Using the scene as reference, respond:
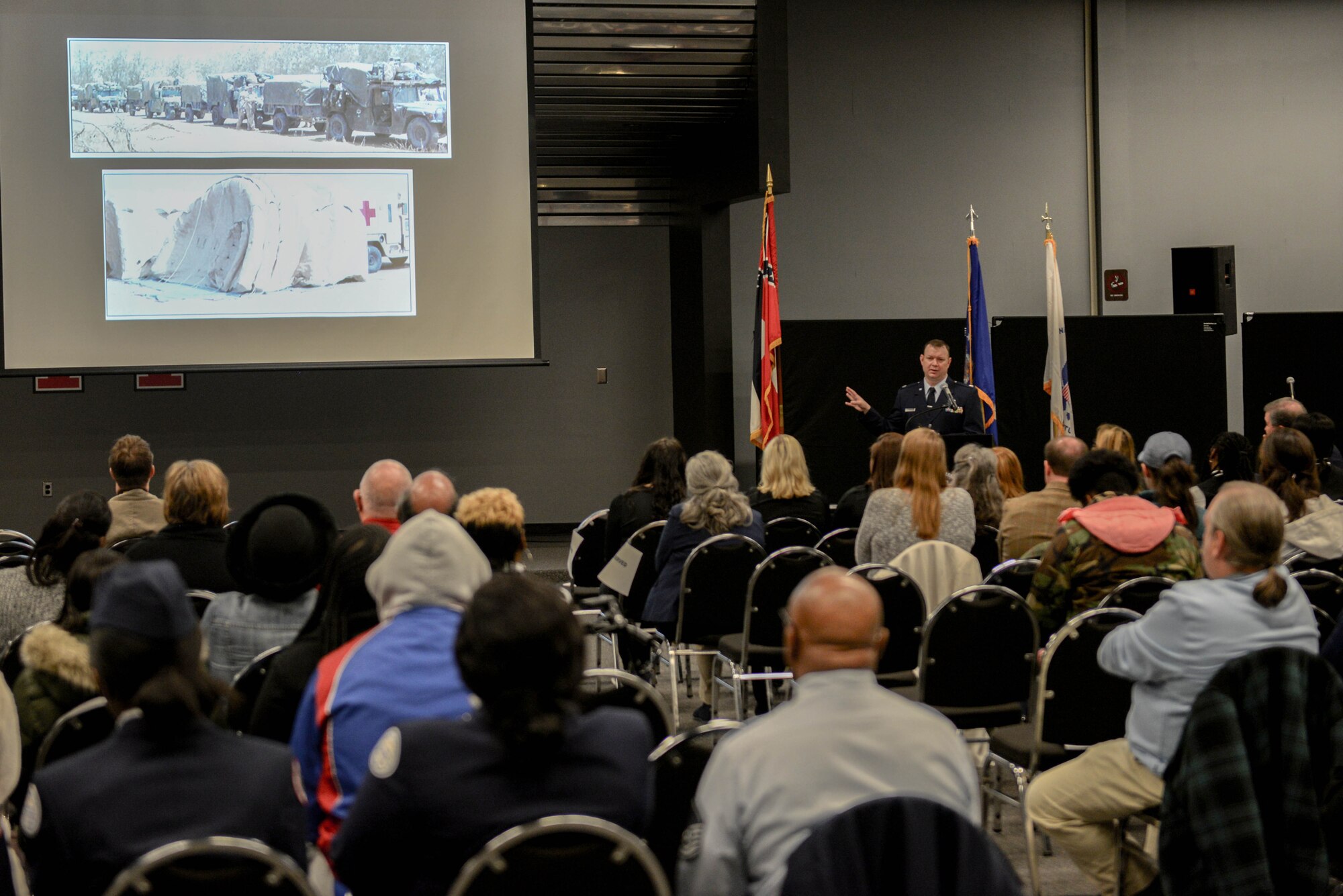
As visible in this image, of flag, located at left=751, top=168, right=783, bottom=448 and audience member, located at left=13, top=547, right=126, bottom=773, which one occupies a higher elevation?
flag, located at left=751, top=168, right=783, bottom=448

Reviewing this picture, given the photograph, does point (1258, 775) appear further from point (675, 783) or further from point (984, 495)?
point (984, 495)

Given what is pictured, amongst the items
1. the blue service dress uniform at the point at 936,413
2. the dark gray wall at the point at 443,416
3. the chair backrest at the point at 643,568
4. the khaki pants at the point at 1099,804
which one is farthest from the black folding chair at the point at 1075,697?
the dark gray wall at the point at 443,416

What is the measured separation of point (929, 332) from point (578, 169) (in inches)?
125

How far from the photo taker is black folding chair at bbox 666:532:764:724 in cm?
500

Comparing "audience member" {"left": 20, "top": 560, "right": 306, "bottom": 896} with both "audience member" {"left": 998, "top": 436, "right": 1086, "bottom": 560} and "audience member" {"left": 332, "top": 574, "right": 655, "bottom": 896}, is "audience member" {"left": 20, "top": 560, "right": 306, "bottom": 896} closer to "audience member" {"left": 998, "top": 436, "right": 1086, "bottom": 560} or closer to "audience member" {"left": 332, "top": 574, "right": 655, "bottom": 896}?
"audience member" {"left": 332, "top": 574, "right": 655, "bottom": 896}

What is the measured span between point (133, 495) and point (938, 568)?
319cm

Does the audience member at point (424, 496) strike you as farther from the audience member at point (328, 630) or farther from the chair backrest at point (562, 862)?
the chair backrest at point (562, 862)

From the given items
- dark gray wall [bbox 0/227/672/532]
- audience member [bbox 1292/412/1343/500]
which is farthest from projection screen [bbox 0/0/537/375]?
audience member [bbox 1292/412/1343/500]

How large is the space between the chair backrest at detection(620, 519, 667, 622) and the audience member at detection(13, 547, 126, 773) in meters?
2.63

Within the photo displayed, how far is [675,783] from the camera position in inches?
93.3

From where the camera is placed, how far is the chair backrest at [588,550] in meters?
6.37

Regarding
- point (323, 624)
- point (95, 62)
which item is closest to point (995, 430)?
point (95, 62)

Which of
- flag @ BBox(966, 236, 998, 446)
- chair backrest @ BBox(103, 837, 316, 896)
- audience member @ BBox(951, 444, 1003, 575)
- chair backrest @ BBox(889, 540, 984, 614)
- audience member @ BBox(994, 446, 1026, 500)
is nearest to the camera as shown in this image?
chair backrest @ BBox(103, 837, 316, 896)

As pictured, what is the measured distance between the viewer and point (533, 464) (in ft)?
36.6
